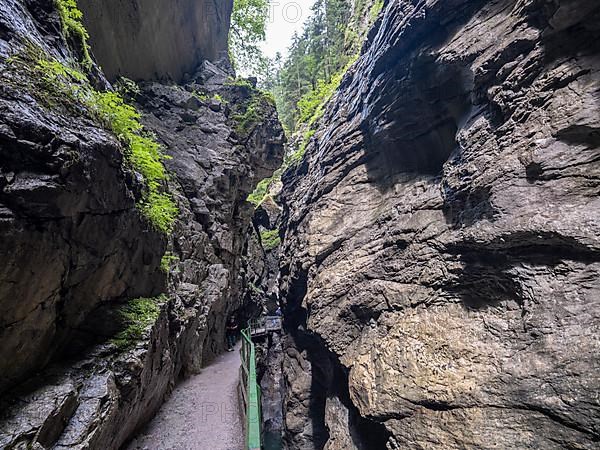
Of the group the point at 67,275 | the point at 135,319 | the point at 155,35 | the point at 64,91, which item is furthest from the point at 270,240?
the point at 64,91

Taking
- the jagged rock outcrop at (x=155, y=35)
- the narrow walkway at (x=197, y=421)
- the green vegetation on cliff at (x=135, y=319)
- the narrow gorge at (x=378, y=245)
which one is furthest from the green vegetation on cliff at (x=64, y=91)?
the jagged rock outcrop at (x=155, y=35)

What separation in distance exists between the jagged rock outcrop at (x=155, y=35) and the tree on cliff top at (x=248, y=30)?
3.74 metres

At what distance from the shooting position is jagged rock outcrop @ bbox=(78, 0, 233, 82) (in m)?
8.67

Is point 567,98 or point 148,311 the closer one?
point 567,98

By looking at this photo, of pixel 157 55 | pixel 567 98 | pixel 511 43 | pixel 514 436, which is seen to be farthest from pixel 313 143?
pixel 514 436

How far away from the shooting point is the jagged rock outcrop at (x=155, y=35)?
28.5ft

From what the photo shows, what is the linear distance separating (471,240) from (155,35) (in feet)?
42.1

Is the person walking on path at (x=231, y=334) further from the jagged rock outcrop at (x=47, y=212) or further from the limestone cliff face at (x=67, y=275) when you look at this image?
the jagged rock outcrop at (x=47, y=212)

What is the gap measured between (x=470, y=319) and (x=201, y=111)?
1299 cm

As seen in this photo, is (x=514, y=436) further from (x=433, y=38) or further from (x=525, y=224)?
(x=433, y=38)

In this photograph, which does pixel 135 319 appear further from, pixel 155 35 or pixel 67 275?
pixel 155 35

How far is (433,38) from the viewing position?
648 cm

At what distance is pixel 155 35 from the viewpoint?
37.4 feet

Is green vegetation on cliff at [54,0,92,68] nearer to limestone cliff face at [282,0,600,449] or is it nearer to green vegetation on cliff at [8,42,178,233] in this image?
green vegetation on cliff at [8,42,178,233]
